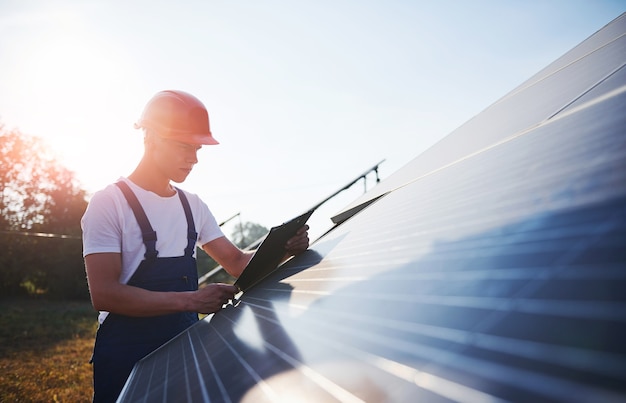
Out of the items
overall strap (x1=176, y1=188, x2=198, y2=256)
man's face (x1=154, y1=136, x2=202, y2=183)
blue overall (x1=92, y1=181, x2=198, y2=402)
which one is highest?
man's face (x1=154, y1=136, x2=202, y2=183)

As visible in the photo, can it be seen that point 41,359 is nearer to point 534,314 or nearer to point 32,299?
point 534,314

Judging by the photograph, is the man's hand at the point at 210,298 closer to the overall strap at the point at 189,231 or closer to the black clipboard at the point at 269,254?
the black clipboard at the point at 269,254

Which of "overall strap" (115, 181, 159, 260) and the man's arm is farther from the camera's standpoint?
"overall strap" (115, 181, 159, 260)

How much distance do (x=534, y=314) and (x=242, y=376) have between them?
796 millimetres

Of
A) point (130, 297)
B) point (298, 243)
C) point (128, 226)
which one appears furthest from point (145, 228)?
point (298, 243)

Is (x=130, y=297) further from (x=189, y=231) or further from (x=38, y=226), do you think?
(x=38, y=226)

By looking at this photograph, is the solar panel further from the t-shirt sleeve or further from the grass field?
the grass field

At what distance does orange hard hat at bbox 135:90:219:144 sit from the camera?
321cm

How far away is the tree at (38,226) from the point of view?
25.7 metres

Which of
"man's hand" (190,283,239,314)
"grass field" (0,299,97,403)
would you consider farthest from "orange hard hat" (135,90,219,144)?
"grass field" (0,299,97,403)

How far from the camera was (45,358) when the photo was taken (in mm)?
9258

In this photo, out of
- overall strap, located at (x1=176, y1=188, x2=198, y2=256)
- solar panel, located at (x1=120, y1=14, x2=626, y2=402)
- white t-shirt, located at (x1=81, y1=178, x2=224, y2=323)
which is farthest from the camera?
overall strap, located at (x1=176, y1=188, x2=198, y2=256)

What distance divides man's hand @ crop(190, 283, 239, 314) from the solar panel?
2.21ft

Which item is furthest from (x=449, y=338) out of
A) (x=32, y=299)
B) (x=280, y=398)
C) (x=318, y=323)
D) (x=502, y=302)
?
(x=32, y=299)
